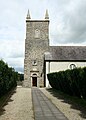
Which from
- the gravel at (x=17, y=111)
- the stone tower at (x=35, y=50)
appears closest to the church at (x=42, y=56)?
the stone tower at (x=35, y=50)

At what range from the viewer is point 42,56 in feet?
→ 152

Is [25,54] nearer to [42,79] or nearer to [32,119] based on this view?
[42,79]

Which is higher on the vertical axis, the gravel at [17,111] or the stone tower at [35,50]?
the stone tower at [35,50]

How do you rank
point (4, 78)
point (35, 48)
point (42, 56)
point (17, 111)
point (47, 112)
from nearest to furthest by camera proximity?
point (47, 112) < point (17, 111) < point (4, 78) < point (42, 56) < point (35, 48)

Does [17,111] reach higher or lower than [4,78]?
lower

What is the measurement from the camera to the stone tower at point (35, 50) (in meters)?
46.1

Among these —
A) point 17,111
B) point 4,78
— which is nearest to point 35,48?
point 4,78

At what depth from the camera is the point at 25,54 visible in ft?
153

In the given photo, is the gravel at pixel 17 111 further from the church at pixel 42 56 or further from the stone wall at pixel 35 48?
the stone wall at pixel 35 48

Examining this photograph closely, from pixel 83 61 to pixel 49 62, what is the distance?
23.0 feet

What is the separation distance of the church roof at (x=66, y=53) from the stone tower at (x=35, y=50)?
1732 millimetres

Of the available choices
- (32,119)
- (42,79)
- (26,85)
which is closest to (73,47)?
(42,79)

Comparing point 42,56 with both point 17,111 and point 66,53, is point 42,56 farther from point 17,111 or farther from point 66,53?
point 17,111

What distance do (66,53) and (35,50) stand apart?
6.69m
